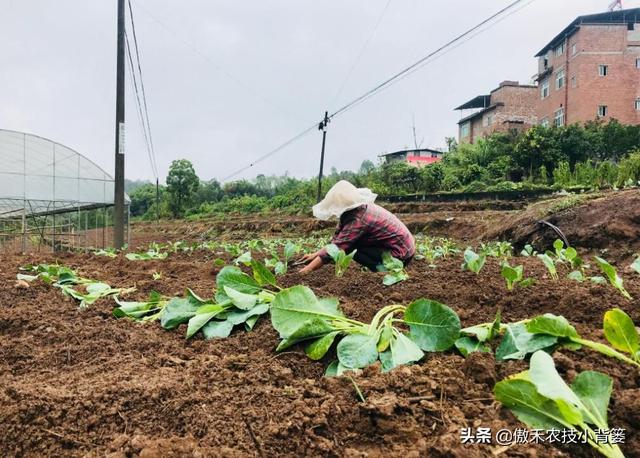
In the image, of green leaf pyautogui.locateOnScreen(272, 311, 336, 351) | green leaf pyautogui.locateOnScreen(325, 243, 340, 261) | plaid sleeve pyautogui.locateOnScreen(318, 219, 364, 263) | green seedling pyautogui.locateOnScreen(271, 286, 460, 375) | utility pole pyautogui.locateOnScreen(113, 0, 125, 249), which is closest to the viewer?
green seedling pyautogui.locateOnScreen(271, 286, 460, 375)

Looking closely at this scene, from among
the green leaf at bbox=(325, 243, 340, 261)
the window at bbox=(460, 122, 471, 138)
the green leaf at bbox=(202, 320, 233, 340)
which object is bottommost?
the green leaf at bbox=(202, 320, 233, 340)

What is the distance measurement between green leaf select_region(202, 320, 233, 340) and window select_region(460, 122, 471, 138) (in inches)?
1763

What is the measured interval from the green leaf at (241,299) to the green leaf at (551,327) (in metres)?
1.12

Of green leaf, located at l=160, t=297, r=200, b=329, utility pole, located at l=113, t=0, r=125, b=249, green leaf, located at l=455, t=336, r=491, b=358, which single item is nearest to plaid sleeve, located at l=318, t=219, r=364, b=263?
green leaf, located at l=160, t=297, r=200, b=329

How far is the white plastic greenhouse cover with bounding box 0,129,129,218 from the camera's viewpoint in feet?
50.2

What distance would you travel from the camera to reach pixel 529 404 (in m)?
1.06

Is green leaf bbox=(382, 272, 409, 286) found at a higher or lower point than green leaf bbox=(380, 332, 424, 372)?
higher

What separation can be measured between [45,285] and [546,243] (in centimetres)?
677

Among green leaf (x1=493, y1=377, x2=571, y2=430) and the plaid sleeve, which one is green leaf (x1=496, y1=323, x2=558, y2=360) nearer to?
green leaf (x1=493, y1=377, x2=571, y2=430)

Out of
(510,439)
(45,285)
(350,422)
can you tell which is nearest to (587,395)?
(510,439)

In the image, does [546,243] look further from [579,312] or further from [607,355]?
[607,355]

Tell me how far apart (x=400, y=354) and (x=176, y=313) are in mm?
1143

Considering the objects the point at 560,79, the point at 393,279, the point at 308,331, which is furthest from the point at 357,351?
the point at 560,79

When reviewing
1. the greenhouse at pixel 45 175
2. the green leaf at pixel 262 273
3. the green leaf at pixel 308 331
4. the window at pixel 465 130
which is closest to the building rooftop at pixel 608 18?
the window at pixel 465 130
